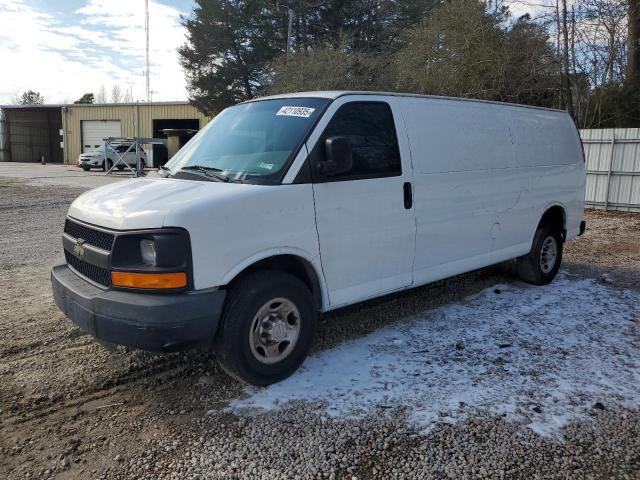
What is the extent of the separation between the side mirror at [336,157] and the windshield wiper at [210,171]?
712 mm

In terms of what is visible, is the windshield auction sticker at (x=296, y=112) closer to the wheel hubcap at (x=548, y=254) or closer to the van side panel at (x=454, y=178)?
the van side panel at (x=454, y=178)

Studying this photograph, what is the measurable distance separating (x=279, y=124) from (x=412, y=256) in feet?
5.40

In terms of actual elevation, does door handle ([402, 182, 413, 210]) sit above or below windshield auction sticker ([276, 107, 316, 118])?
below

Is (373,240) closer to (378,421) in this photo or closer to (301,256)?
(301,256)

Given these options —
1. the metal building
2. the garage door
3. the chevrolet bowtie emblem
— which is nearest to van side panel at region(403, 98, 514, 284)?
the chevrolet bowtie emblem

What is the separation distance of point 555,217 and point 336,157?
4.22 m

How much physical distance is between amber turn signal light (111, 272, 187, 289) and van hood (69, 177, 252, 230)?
304 mm

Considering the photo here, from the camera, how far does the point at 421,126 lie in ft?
15.9

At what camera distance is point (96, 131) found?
4438cm

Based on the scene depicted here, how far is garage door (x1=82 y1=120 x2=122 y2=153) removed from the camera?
44037 millimetres

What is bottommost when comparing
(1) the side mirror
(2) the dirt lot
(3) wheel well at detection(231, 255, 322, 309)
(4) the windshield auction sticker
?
(2) the dirt lot

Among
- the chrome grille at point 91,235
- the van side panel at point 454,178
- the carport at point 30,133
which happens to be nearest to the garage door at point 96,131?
the carport at point 30,133

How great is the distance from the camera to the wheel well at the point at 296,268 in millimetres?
3844

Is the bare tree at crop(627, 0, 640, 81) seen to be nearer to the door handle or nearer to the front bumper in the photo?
the door handle
